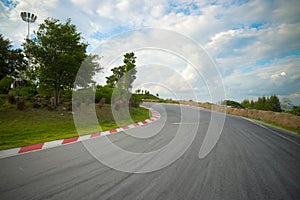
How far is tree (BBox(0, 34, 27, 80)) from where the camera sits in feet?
74.4

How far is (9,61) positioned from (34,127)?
23427mm

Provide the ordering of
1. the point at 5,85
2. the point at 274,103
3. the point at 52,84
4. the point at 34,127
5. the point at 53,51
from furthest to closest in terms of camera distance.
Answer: the point at 274,103
the point at 5,85
the point at 52,84
the point at 53,51
the point at 34,127

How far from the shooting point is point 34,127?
25.4 ft

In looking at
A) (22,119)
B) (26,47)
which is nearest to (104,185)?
(22,119)

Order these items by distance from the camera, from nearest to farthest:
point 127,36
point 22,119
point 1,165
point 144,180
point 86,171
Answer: point 144,180 < point 86,171 < point 1,165 < point 22,119 < point 127,36

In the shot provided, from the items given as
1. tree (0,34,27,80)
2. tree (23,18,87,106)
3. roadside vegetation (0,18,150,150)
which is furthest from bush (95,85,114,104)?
tree (0,34,27,80)

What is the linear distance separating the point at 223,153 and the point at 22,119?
388 inches

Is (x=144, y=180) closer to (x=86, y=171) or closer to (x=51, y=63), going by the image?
(x=86, y=171)

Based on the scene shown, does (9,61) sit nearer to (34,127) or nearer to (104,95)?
(104,95)

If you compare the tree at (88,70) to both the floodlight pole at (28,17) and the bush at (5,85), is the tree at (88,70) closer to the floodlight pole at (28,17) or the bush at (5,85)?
the bush at (5,85)

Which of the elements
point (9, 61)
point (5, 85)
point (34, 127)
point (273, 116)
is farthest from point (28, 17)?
point (273, 116)

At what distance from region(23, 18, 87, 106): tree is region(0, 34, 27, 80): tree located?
1545 centimetres

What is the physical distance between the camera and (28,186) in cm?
260

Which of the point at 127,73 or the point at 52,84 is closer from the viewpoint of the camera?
the point at 52,84
